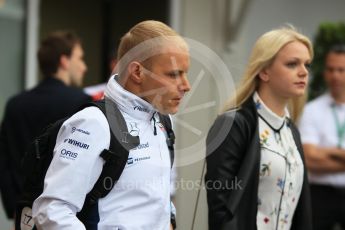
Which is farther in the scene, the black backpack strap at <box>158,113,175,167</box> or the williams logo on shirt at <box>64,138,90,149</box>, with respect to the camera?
the black backpack strap at <box>158,113,175,167</box>

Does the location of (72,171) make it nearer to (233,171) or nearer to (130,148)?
(130,148)

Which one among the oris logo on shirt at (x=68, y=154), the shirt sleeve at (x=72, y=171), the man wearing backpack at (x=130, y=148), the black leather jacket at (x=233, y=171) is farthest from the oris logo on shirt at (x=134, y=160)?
the black leather jacket at (x=233, y=171)

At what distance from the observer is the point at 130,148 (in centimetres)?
248

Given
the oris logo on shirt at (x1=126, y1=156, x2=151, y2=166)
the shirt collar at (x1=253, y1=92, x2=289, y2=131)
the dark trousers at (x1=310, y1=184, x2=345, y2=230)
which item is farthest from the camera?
the dark trousers at (x1=310, y1=184, x2=345, y2=230)

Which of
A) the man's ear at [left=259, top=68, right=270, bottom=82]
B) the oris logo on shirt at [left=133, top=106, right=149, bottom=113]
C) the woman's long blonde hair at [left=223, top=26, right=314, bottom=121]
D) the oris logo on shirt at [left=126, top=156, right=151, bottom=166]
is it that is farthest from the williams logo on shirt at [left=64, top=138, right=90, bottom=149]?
the man's ear at [left=259, top=68, right=270, bottom=82]

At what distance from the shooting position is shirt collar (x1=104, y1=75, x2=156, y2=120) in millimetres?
2555

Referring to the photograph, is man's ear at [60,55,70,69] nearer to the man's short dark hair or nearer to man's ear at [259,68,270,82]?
the man's short dark hair

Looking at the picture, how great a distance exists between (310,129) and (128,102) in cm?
300

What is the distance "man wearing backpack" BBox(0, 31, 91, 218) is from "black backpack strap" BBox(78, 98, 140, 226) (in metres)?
2.06

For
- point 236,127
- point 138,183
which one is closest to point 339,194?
point 236,127

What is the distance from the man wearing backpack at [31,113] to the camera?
4.54m

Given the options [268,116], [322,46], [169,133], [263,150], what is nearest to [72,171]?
[169,133]

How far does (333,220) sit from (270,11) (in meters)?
3.39

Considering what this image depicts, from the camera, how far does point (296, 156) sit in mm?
3676
